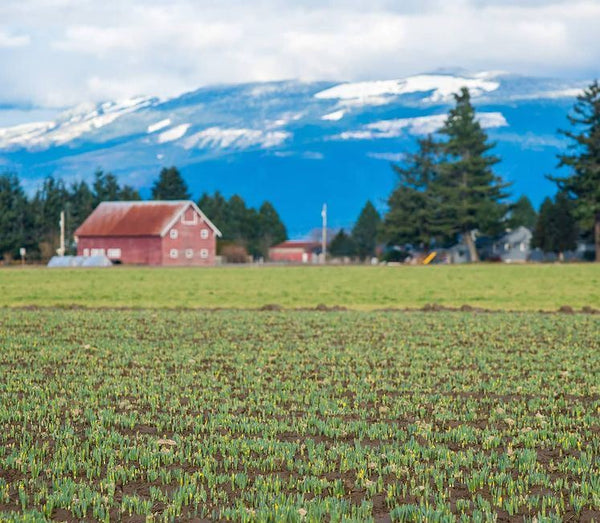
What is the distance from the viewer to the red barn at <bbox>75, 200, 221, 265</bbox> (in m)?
110

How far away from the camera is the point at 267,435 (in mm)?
10562

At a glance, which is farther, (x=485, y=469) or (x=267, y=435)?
(x=267, y=435)

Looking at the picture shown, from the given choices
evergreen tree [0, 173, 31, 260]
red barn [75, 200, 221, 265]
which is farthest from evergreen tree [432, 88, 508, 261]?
evergreen tree [0, 173, 31, 260]

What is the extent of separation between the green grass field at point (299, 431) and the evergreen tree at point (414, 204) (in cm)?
10580

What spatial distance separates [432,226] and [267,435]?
379 feet

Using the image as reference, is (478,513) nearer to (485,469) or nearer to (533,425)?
(485,469)

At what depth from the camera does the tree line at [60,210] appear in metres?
122

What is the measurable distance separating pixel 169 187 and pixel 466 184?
5439 centimetres

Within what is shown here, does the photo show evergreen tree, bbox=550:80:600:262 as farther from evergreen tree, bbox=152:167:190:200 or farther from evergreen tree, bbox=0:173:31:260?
evergreen tree, bbox=0:173:31:260

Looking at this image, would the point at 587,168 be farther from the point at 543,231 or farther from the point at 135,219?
the point at 135,219

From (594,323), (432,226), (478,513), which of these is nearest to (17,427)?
(478,513)

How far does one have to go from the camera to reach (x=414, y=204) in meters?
127

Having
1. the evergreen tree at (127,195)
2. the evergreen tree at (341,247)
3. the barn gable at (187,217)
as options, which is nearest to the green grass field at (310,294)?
the barn gable at (187,217)

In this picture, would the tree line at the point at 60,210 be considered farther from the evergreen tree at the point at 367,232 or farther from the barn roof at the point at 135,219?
the evergreen tree at the point at 367,232
